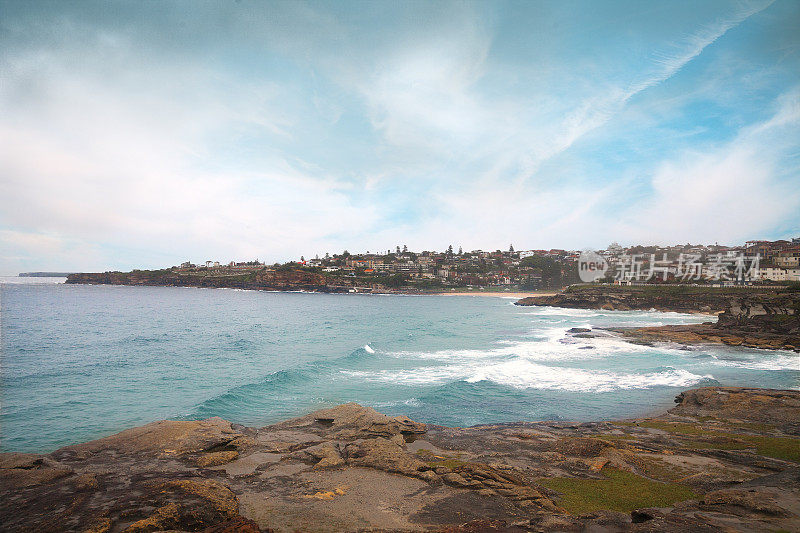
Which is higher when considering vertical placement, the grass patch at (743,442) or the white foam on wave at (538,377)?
the grass patch at (743,442)

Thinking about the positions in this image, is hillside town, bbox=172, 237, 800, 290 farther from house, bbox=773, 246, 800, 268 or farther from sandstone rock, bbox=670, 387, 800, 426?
sandstone rock, bbox=670, 387, 800, 426

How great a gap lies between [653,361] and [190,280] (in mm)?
197284

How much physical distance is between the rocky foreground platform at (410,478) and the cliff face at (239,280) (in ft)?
510

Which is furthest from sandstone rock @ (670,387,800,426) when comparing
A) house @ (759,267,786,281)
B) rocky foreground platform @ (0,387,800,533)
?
house @ (759,267,786,281)

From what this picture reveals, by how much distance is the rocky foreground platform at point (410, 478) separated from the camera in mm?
7750

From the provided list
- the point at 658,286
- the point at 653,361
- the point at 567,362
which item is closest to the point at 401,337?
the point at 567,362

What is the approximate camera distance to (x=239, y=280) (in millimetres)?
180500

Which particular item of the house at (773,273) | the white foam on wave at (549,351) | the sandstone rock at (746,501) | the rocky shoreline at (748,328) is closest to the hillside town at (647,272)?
the house at (773,273)

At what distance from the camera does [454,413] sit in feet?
62.8

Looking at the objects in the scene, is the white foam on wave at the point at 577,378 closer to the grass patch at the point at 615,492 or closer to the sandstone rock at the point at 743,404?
the sandstone rock at the point at 743,404

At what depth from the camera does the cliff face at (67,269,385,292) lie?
169500mm

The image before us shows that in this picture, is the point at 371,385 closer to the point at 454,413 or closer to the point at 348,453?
the point at 454,413

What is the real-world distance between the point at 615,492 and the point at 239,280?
622ft

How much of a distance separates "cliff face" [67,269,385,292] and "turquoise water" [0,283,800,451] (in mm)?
122772
